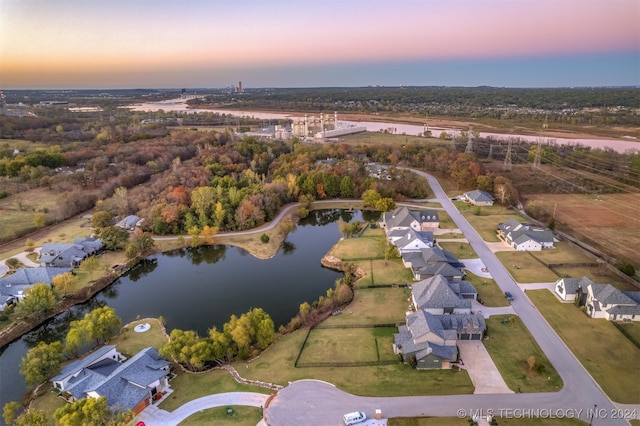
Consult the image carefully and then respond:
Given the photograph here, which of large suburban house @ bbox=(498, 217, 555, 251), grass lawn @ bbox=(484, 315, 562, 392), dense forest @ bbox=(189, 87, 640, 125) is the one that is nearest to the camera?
grass lawn @ bbox=(484, 315, 562, 392)

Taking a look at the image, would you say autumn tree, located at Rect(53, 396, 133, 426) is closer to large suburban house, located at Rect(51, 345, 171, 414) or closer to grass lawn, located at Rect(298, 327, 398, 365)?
large suburban house, located at Rect(51, 345, 171, 414)

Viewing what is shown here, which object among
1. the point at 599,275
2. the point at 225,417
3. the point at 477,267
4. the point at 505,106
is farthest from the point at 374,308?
the point at 505,106

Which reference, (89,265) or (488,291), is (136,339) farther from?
(488,291)

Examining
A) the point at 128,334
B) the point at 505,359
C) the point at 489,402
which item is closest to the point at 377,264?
the point at 505,359

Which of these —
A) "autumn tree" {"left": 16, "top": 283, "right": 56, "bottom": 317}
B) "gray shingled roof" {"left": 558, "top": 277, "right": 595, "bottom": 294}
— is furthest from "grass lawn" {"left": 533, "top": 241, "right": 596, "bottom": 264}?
"autumn tree" {"left": 16, "top": 283, "right": 56, "bottom": 317}

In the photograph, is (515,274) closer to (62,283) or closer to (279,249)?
(279,249)
